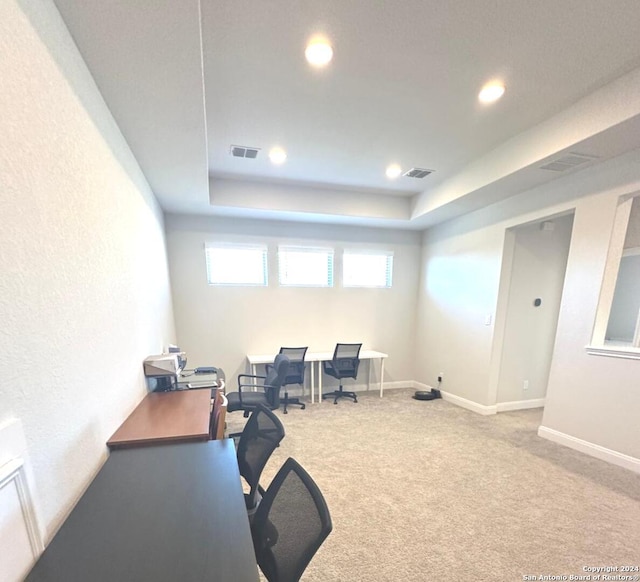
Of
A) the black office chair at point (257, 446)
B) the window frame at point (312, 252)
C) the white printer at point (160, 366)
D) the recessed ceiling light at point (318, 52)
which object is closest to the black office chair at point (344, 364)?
the window frame at point (312, 252)

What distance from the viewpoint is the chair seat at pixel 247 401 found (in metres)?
3.01

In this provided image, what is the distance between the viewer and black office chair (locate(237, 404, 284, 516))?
4.95ft

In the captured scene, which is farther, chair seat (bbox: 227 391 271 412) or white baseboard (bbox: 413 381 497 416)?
white baseboard (bbox: 413 381 497 416)

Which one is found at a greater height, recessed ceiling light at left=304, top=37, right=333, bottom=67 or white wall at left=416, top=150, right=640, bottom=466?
recessed ceiling light at left=304, top=37, right=333, bottom=67

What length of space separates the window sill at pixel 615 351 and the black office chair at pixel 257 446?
313cm

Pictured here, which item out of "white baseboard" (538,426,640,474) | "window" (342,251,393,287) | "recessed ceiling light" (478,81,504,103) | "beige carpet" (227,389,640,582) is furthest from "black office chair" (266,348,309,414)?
"recessed ceiling light" (478,81,504,103)

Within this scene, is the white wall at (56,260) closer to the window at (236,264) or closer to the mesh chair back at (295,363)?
the mesh chair back at (295,363)

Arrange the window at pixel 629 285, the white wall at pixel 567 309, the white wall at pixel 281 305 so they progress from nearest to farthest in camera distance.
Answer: the white wall at pixel 567 309 < the window at pixel 629 285 < the white wall at pixel 281 305

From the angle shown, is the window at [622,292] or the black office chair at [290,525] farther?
the window at [622,292]

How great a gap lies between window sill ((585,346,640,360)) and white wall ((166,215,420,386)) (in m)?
2.66

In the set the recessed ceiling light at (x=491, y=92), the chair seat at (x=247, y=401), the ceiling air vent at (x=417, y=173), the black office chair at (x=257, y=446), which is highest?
the recessed ceiling light at (x=491, y=92)

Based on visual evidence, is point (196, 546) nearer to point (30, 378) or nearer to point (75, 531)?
point (75, 531)

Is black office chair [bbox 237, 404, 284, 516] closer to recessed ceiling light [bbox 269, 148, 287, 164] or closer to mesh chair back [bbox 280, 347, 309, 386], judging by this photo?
mesh chair back [bbox 280, 347, 309, 386]

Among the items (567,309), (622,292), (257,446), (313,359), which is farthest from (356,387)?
(622,292)
